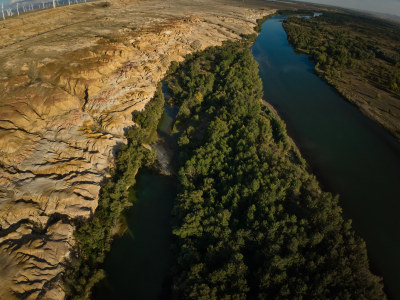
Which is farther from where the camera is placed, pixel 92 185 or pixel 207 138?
pixel 207 138

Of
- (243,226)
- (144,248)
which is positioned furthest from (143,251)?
(243,226)

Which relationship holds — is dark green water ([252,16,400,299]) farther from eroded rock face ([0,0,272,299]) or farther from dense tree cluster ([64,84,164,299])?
eroded rock face ([0,0,272,299])

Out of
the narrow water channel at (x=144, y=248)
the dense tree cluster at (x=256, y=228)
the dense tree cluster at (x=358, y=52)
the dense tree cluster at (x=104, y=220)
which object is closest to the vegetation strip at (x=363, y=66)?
the dense tree cluster at (x=358, y=52)

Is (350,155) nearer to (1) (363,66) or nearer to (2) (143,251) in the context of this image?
(2) (143,251)

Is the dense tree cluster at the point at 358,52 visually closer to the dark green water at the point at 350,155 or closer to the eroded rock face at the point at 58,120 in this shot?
the dark green water at the point at 350,155

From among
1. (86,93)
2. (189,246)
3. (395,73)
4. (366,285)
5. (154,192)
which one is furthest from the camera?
(395,73)

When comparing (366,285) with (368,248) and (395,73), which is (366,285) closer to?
(368,248)

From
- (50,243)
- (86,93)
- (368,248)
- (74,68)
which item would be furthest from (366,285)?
(74,68)
